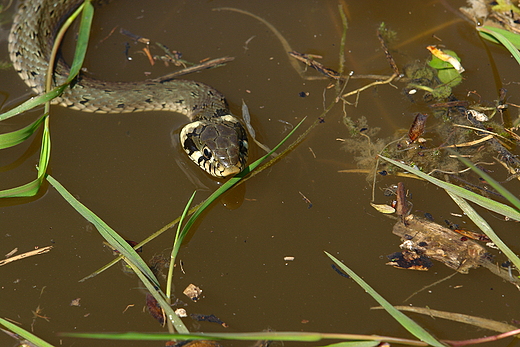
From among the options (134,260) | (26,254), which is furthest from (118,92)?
(134,260)

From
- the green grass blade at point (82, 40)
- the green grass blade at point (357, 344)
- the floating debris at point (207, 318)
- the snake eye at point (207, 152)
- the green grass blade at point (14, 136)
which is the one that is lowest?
the floating debris at point (207, 318)

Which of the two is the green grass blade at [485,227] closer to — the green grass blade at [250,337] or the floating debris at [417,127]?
the floating debris at [417,127]

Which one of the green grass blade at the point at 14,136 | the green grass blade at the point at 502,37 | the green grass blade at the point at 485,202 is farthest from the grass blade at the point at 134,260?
the green grass blade at the point at 502,37

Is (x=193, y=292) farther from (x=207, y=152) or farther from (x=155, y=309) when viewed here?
(x=207, y=152)

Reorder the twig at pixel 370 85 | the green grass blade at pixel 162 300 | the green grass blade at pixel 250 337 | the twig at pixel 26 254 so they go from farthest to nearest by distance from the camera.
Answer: the twig at pixel 370 85
the twig at pixel 26 254
the green grass blade at pixel 162 300
the green grass blade at pixel 250 337

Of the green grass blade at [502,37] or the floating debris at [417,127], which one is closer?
the floating debris at [417,127]

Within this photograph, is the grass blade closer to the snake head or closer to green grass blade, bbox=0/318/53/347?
green grass blade, bbox=0/318/53/347

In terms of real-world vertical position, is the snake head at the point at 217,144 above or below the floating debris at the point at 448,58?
below

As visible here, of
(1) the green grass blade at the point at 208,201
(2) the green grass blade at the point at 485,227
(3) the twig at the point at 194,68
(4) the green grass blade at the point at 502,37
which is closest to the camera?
(2) the green grass blade at the point at 485,227
